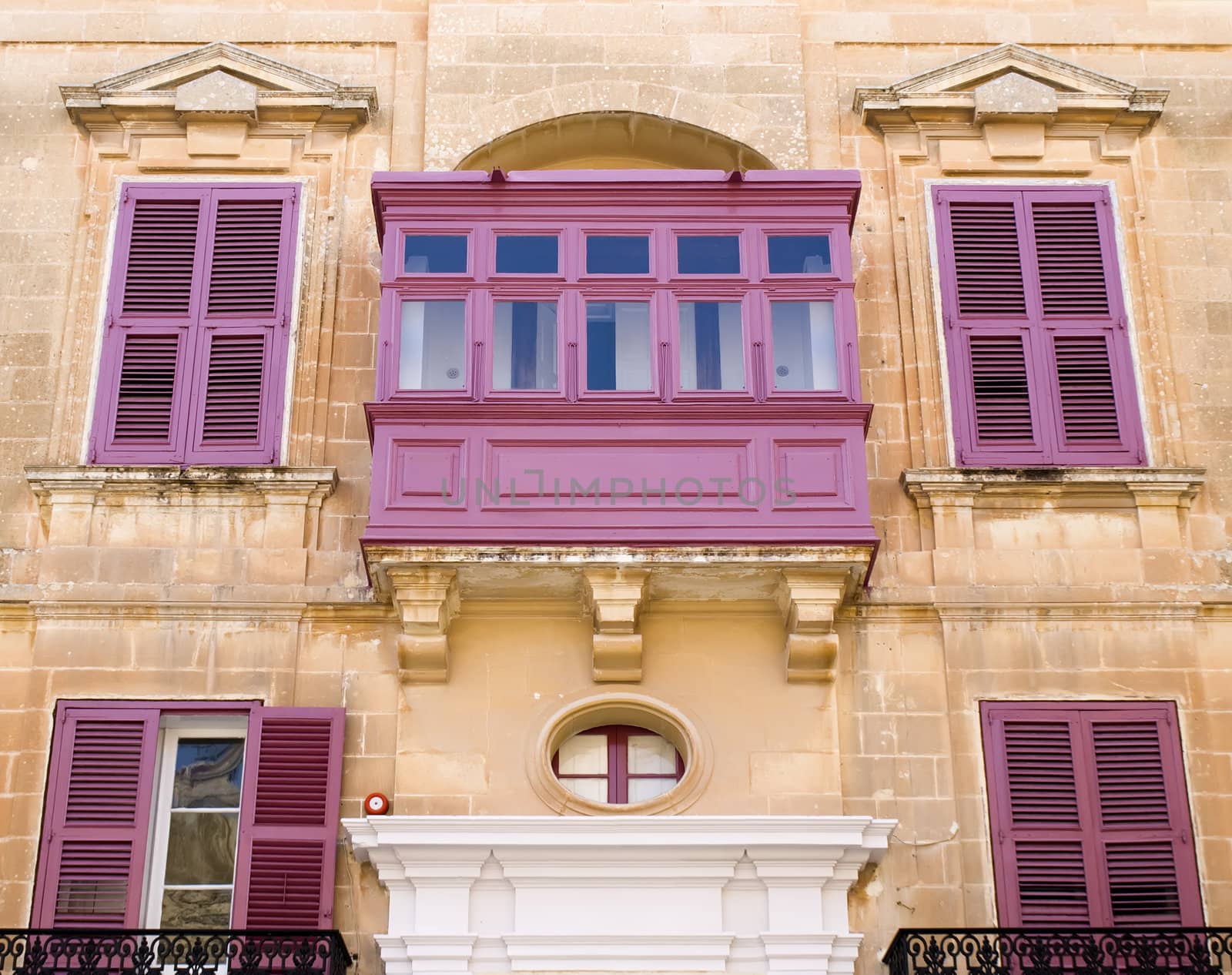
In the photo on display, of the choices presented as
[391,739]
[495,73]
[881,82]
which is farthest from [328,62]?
[391,739]

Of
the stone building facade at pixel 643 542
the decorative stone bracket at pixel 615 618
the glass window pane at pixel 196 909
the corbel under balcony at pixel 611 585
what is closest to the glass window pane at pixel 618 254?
the stone building facade at pixel 643 542

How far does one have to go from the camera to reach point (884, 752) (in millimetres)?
12680

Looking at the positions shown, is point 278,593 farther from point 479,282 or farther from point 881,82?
point 881,82

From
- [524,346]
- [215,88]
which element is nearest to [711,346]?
[524,346]

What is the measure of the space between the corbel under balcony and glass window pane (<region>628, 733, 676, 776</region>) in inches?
17.6

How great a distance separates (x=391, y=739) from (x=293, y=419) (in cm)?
246

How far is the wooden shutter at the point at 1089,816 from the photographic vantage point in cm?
1215

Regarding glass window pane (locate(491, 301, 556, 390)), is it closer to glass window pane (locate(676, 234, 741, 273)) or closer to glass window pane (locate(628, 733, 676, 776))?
glass window pane (locate(676, 234, 741, 273))

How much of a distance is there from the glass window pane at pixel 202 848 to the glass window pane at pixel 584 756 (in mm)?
2111

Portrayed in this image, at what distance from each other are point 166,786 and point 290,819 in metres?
1.00

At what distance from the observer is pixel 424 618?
498 inches

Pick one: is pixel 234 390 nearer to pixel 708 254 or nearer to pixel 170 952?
pixel 708 254

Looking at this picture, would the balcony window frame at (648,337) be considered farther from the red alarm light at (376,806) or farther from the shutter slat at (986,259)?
the red alarm light at (376,806)

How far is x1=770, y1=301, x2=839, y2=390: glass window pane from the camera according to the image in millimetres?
13133
